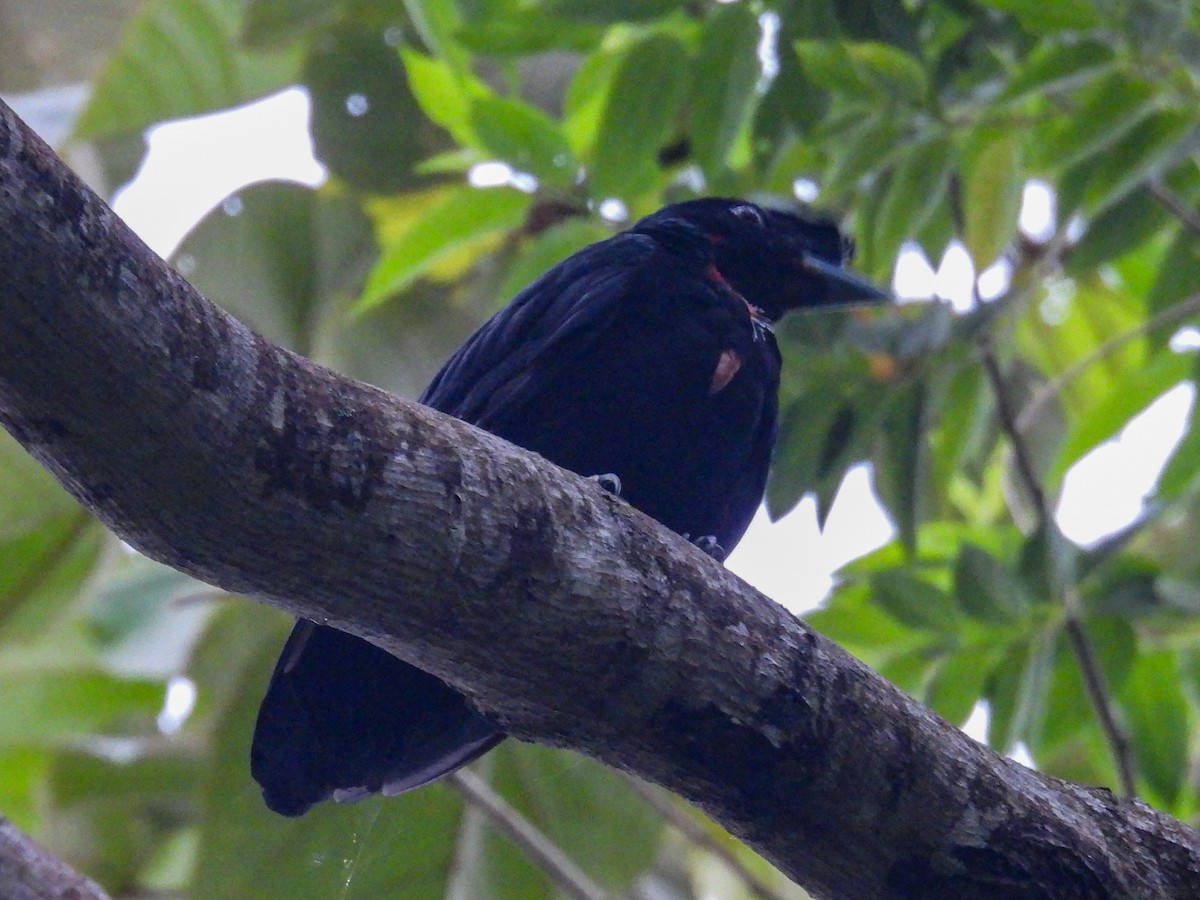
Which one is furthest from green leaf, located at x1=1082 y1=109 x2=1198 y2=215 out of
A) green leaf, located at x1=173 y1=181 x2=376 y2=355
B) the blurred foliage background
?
green leaf, located at x1=173 y1=181 x2=376 y2=355

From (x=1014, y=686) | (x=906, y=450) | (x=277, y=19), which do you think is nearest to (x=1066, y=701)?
(x=1014, y=686)

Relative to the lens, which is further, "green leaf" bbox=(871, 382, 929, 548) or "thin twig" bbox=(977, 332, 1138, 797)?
"green leaf" bbox=(871, 382, 929, 548)

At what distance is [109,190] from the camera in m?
4.34

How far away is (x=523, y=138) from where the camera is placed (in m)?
3.21

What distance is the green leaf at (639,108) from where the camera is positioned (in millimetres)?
2914

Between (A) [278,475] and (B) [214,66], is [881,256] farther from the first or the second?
(B) [214,66]

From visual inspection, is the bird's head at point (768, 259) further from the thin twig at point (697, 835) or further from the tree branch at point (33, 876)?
the tree branch at point (33, 876)

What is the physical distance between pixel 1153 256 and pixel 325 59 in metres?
2.52

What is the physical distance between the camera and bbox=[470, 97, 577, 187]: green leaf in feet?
10.3

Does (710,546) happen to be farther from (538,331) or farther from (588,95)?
(588,95)

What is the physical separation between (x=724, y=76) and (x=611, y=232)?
70 cm

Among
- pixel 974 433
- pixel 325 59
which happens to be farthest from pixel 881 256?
pixel 325 59

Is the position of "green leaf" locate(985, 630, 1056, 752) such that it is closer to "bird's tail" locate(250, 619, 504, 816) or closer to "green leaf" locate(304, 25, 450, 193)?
"bird's tail" locate(250, 619, 504, 816)

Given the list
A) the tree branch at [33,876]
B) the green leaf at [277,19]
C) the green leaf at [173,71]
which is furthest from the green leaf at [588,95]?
the tree branch at [33,876]
